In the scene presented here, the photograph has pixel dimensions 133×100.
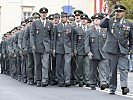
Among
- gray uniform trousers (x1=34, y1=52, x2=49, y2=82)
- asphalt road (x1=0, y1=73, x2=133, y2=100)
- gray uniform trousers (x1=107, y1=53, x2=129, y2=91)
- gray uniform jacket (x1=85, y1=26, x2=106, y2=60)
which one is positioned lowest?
asphalt road (x1=0, y1=73, x2=133, y2=100)

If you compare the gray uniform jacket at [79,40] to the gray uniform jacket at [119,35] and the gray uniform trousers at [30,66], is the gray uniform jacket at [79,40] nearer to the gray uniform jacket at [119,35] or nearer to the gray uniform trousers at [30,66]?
the gray uniform trousers at [30,66]

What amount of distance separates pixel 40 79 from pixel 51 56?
0.82 metres

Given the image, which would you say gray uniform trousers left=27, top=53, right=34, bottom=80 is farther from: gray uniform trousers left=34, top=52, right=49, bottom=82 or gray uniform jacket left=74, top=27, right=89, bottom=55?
gray uniform jacket left=74, top=27, right=89, bottom=55

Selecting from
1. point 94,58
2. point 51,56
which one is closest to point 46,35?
point 51,56

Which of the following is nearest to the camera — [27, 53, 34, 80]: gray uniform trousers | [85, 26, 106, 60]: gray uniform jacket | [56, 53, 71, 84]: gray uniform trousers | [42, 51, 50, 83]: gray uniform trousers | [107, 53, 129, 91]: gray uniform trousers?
[107, 53, 129, 91]: gray uniform trousers

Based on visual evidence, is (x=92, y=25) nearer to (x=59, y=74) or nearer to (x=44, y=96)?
(x=59, y=74)

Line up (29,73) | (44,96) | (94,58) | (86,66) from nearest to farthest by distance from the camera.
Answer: (44,96) < (94,58) < (86,66) < (29,73)

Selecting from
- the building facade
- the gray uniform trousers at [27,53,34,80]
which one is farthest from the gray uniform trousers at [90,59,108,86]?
the building facade

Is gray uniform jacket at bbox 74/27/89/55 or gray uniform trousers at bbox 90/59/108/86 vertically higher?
gray uniform jacket at bbox 74/27/89/55

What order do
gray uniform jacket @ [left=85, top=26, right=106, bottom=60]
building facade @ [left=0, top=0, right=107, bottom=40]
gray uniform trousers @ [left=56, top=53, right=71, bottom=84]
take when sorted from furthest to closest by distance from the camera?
building facade @ [left=0, top=0, right=107, bottom=40] < gray uniform trousers @ [left=56, top=53, right=71, bottom=84] < gray uniform jacket @ [left=85, top=26, right=106, bottom=60]

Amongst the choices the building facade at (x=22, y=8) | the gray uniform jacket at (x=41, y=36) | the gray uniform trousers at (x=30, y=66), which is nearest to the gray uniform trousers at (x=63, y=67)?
the gray uniform jacket at (x=41, y=36)

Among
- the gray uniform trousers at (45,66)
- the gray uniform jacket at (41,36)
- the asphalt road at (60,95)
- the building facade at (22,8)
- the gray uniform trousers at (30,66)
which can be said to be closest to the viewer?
the asphalt road at (60,95)

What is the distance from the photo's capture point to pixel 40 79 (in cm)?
1770

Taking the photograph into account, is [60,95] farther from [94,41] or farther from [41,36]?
[41,36]
